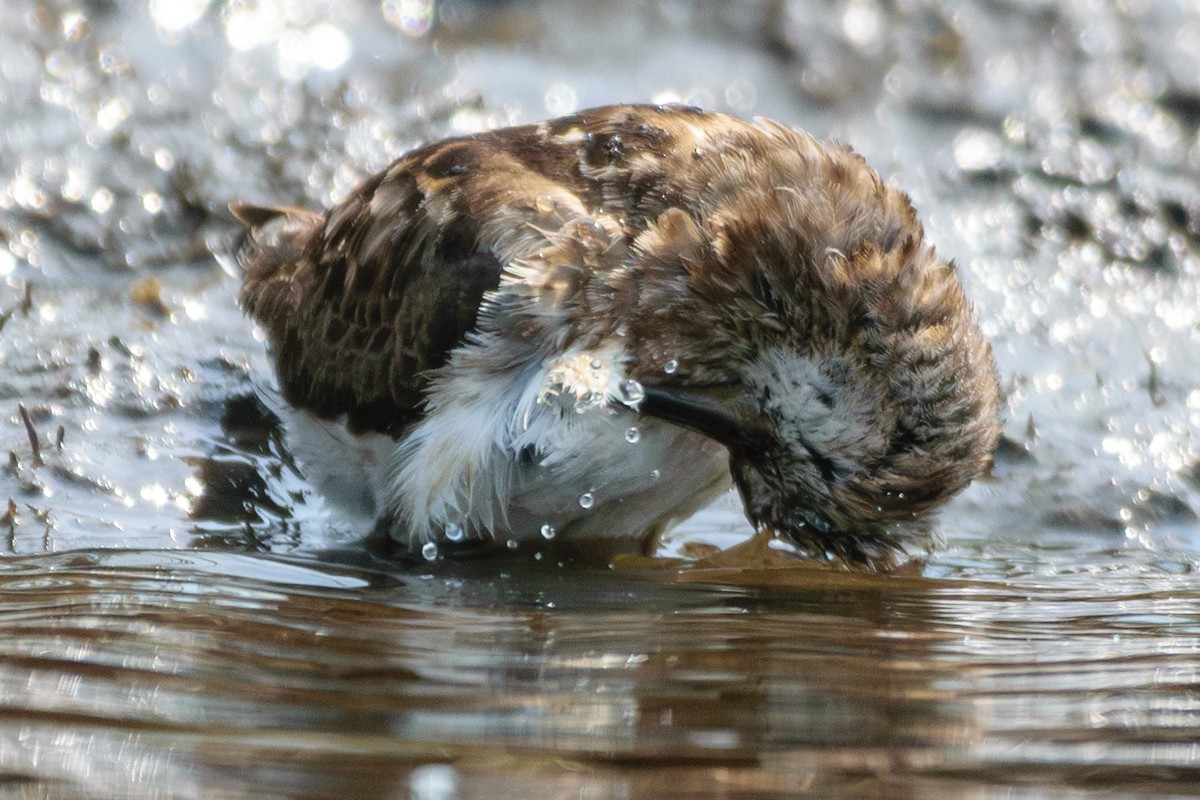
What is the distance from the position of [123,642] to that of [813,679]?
154cm

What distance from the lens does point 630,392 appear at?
412cm

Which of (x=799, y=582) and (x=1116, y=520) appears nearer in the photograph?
(x=799, y=582)

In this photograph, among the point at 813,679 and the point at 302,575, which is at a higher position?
the point at 813,679

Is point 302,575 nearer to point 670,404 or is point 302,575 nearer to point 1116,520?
point 670,404

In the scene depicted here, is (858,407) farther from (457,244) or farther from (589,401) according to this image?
(457,244)

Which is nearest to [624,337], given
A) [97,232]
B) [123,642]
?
[123,642]

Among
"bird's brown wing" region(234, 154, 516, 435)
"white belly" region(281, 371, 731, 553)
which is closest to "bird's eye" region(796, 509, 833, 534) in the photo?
"white belly" region(281, 371, 731, 553)

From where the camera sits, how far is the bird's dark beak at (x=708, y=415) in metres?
4.14

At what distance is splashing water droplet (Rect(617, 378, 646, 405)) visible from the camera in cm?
411

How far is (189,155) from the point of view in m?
7.60

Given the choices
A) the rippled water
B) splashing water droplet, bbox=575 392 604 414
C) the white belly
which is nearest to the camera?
the rippled water

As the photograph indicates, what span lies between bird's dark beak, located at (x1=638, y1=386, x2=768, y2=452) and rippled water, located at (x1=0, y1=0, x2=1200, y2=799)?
466mm

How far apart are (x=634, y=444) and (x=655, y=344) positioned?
0.31 metres

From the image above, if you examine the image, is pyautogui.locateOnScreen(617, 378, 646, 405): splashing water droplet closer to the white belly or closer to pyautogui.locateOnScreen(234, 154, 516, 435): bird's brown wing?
the white belly
